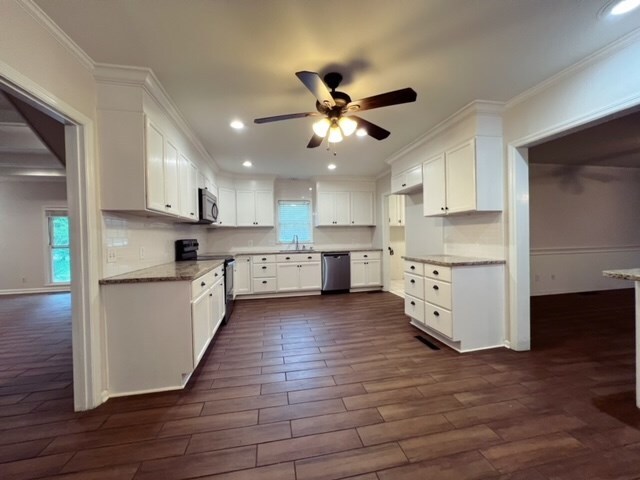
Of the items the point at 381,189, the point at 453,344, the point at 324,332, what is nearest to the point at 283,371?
the point at 324,332

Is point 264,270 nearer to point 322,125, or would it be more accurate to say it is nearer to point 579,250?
point 322,125

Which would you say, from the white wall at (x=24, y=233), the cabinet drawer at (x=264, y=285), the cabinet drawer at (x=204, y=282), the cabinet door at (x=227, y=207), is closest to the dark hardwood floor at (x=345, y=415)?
the cabinet drawer at (x=204, y=282)

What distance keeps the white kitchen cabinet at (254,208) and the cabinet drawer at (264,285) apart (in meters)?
1.13

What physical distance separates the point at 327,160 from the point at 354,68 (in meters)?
2.46

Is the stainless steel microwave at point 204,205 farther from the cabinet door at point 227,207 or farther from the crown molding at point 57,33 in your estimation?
the crown molding at point 57,33

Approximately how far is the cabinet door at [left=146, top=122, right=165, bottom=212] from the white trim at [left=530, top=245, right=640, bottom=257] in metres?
5.93

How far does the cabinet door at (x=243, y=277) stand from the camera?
5068 mm

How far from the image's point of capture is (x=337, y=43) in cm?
176

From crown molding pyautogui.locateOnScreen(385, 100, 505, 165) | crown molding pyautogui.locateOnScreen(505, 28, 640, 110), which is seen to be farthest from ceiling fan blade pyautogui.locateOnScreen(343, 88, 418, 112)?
crown molding pyautogui.locateOnScreen(505, 28, 640, 110)

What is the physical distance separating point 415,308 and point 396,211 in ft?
10.4

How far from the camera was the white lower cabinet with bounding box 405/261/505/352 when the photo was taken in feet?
8.86

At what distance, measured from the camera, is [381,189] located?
562 centimetres

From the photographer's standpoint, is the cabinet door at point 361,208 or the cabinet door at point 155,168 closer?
the cabinet door at point 155,168

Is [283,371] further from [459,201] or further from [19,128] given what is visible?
[19,128]
